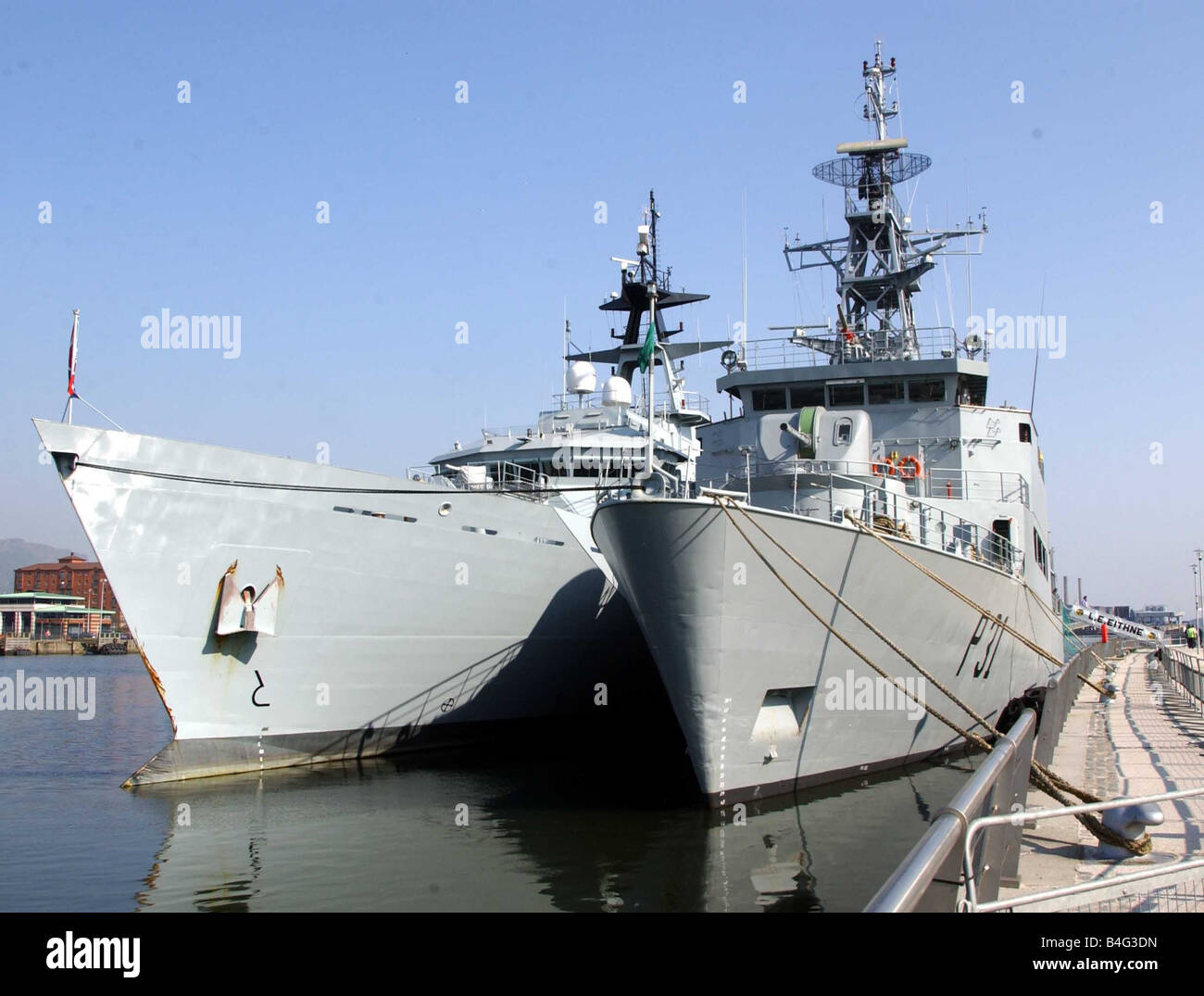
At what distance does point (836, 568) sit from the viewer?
1118 centimetres

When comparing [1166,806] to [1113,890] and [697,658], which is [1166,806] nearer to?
[1113,890]

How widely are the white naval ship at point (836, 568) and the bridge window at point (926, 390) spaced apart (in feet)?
0.08

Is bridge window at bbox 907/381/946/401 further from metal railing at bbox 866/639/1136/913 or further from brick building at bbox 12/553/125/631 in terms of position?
brick building at bbox 12/553/125/631

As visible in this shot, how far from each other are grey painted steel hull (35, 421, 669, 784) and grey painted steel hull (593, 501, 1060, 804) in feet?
13.5

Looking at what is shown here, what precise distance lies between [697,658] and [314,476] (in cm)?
658

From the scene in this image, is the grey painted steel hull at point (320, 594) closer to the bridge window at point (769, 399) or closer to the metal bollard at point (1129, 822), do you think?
the bridge window at point (769, 399)

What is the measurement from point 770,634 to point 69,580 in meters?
117

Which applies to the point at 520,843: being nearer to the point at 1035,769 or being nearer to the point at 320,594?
the point at 1035,769

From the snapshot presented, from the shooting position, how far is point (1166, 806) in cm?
811

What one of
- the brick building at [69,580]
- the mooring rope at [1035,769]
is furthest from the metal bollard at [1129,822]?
the brick building at [69,580]

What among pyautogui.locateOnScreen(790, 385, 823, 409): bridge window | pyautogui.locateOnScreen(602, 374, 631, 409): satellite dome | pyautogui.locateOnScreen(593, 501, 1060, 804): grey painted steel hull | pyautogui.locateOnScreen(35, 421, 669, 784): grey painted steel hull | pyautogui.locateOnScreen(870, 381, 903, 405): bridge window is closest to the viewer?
pyautogui.locateOnScreen(593, 501, 1060, 804): grey painted steel hull

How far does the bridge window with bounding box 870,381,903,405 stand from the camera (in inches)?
687

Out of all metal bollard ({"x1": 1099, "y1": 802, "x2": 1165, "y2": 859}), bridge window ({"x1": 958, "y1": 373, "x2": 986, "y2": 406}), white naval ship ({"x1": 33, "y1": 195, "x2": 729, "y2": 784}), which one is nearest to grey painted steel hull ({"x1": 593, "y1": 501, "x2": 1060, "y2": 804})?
white naval ship ({"x1": 33, "y1": 195, "x2": 729, "y2": 784})

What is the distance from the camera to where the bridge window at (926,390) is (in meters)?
17.2
